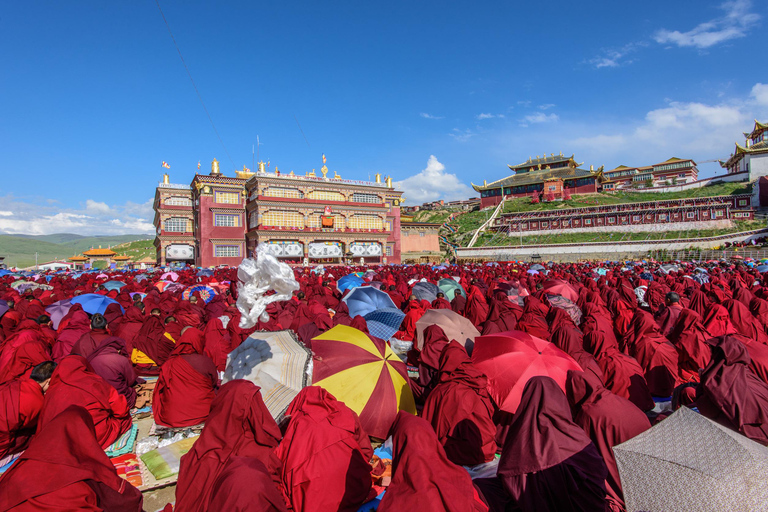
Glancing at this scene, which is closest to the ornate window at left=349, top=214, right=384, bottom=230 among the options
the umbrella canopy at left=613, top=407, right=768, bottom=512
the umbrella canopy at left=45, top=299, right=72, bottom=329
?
the umbrella canopy at left=45, top=299, right=72, bottom=329

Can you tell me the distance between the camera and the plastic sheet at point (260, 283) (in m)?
6.58

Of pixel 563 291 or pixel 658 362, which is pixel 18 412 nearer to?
pixel 658 362

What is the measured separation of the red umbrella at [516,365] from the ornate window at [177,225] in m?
42.7

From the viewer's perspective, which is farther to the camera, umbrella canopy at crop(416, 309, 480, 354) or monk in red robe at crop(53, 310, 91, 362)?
monk in red robe at crop(53, 310, 91, 362)

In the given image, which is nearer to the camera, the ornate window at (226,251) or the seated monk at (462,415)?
the seated monk at (462,415)

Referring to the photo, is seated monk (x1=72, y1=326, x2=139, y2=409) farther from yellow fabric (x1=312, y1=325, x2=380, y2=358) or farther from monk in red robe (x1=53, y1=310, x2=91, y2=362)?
yellow fabric (x1=312, y1=325, x2=380, y2=358)

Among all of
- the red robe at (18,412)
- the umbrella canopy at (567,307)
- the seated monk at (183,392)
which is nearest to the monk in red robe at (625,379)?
the umbrella canopy at (567,307)

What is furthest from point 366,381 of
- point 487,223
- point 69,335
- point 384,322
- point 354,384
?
point 487,223

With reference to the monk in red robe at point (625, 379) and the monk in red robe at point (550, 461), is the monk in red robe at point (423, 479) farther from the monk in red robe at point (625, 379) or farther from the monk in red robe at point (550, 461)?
the monk in red robe at point (625, 379)

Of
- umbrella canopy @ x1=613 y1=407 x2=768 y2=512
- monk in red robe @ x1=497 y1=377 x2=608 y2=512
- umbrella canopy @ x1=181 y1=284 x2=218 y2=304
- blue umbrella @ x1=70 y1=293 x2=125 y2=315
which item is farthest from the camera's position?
umbrella canopy @ x1=181 y1=284 x2=218 y2=304

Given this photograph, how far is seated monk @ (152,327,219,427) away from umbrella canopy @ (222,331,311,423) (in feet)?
1.92

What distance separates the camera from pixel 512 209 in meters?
56.9

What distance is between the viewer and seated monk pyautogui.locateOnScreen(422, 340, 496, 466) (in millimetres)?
4098

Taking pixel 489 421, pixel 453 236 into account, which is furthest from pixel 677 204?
pixel 489 421
